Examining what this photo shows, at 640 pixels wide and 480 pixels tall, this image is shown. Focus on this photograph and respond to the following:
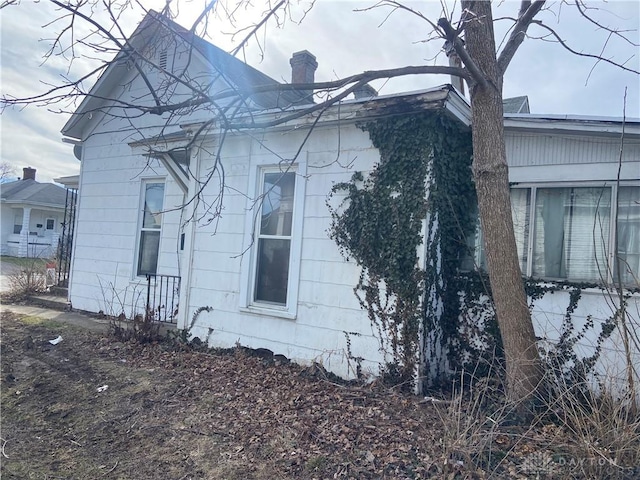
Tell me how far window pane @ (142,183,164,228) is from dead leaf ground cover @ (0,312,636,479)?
3495 millimetres

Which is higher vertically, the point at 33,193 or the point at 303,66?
the point at 303,66

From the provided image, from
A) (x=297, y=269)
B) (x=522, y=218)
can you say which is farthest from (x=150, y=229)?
(x=522, y=218)

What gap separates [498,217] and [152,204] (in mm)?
7212

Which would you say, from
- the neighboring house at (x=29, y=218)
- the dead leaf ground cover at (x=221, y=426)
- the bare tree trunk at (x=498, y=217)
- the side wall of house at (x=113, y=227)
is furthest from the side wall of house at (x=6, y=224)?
the bare tree trunk at (x=498, y=217)

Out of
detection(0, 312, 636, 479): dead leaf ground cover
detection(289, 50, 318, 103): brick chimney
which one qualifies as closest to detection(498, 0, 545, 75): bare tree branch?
detection(0, 312, 636, 479): dead leaf ground cover

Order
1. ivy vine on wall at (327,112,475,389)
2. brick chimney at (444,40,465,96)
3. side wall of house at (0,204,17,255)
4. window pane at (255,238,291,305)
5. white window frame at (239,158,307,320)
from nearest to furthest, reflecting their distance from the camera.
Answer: brick chimney at (444,40,465,96) < ivy vine on wall at (327,112,475,389) < white window frame at (239,158,307,320) < window pane at (255,238,291,305) < side wall of house at (0,204,17,255)

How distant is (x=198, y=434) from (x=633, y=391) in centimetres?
353

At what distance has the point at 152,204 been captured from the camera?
9125mm

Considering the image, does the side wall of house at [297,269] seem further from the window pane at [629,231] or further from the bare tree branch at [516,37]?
the window pane at [629,231]

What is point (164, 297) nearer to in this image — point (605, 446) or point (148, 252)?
point (148, 252)

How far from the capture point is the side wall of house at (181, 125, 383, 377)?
5.34m

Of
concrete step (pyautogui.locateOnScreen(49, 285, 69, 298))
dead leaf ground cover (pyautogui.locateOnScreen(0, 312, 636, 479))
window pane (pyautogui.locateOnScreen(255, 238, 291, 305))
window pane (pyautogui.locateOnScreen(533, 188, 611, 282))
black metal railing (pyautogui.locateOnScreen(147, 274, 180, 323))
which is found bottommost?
dead leaf ground cover (pyautogui.locateOnScreen(0, 312, 636, 479))

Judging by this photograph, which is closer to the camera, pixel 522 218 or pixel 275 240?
pixel 522 218

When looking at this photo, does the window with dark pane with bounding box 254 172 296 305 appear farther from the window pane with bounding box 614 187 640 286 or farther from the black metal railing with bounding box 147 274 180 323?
the window pane with bounding box 614 187 640 286
